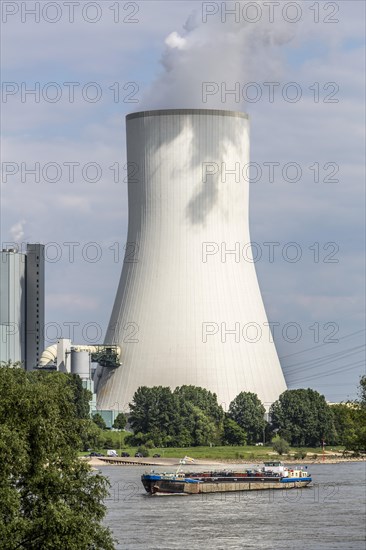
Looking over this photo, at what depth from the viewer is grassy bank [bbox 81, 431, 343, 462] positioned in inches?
2763

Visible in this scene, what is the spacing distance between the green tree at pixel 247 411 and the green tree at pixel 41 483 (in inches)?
2067

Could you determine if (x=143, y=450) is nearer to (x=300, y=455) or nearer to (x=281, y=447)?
(x=281, y=447)

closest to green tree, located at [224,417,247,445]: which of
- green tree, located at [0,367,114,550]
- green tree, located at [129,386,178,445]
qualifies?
green tree, located at [129,386,178,445]

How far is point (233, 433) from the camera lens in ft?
252

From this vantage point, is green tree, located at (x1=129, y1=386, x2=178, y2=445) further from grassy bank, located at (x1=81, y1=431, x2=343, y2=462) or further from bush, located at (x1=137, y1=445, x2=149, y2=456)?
bush, located at (x1=137, y1=445, x2=149, y2=456)

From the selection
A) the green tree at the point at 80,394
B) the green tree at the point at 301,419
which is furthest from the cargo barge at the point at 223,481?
the green tree at the point at 80,394

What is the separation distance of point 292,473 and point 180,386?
73.5ft

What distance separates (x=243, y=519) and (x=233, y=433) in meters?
36.2

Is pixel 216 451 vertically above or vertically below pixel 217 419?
below

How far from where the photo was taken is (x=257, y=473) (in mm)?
56469

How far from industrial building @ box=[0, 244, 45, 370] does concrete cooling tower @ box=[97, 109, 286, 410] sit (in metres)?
18.8

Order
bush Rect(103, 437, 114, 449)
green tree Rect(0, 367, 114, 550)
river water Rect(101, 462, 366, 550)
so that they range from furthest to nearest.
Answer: bush Rect(103, 437, 114, 449) < river water Rect(101, 462, 366, 550) < green tree Rect(0, 367, 114, 550)

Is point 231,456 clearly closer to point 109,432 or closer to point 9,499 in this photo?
point 109,432

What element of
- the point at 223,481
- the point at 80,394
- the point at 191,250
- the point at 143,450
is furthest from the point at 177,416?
the point at 223,481
